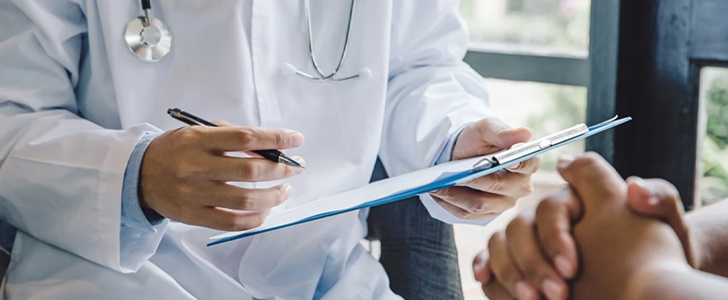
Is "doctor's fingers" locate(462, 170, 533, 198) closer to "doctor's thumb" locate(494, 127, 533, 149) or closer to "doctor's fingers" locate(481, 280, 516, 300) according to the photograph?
"doctor's thumb" locate(494, 127, 533, 149)

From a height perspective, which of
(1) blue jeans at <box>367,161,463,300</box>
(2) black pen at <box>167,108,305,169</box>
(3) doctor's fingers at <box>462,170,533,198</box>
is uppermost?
(2) black pen at <box>167,108,305,169</box>

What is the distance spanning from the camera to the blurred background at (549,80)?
5.58 ft

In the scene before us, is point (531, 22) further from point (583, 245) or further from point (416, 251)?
point (583, 245)

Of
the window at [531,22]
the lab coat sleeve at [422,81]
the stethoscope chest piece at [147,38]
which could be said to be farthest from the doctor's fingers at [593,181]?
the window at [531,22]

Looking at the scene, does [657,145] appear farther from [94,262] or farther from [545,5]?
[94,262]

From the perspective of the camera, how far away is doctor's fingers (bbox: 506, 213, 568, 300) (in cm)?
55

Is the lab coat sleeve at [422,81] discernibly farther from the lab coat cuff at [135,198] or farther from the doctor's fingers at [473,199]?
the lab coat cuff at [135,198]

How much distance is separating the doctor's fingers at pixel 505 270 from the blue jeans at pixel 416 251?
585mm

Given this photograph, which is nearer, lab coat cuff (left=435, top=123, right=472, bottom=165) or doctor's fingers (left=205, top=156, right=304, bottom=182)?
doctor's fingers (left=205, top=156, right=304, bottom=182)

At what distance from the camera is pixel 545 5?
1.96 meters

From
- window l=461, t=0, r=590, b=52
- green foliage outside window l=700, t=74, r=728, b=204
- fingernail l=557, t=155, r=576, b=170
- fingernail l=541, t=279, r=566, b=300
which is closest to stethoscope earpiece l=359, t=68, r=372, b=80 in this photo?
fingernail l=557, t=155, r=576, b=170

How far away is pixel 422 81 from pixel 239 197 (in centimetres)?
52

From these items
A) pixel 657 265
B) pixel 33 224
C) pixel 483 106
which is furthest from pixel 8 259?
pixel 657 265

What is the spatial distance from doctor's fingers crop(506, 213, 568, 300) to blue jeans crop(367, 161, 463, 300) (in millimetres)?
A: 597
